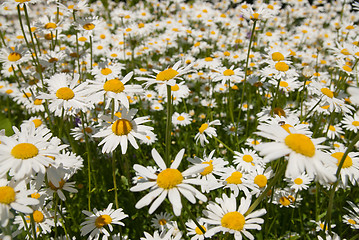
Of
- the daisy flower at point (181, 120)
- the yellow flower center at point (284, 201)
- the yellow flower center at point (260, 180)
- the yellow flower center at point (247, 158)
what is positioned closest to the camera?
the yellow flower center at point (260, 180)

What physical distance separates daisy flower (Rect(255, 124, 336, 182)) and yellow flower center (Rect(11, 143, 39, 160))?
1323 millimetres

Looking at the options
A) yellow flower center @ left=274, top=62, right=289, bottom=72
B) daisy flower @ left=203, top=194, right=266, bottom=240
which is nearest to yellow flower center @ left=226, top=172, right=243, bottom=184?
daisy flower @ left=203, top=194, right=266, bottom=240

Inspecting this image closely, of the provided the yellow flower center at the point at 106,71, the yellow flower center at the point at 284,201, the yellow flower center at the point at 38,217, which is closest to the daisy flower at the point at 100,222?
the yellow flower center at the point at 38,217

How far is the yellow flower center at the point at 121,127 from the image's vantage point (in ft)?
6.40

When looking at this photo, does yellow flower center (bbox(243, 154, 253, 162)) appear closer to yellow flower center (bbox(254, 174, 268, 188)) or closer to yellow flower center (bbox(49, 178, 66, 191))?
yellow flower center (bbox(254, 174, 268, 188))

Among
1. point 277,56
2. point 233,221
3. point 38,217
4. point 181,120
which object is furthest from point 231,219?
point 181,120

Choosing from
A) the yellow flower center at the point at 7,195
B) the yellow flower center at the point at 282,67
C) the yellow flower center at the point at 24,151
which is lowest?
the yellow flower center at the point at 7,195

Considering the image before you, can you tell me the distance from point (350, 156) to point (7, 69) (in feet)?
17.6

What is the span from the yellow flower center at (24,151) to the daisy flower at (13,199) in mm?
158

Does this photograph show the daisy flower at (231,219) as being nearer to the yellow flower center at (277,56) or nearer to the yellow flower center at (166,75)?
the yellow flower center at (166,75)

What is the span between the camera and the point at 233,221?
165cm

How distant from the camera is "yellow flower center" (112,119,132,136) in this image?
1.95 m

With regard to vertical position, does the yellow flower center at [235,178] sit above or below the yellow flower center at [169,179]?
below

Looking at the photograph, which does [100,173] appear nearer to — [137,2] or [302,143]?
[302,143]
